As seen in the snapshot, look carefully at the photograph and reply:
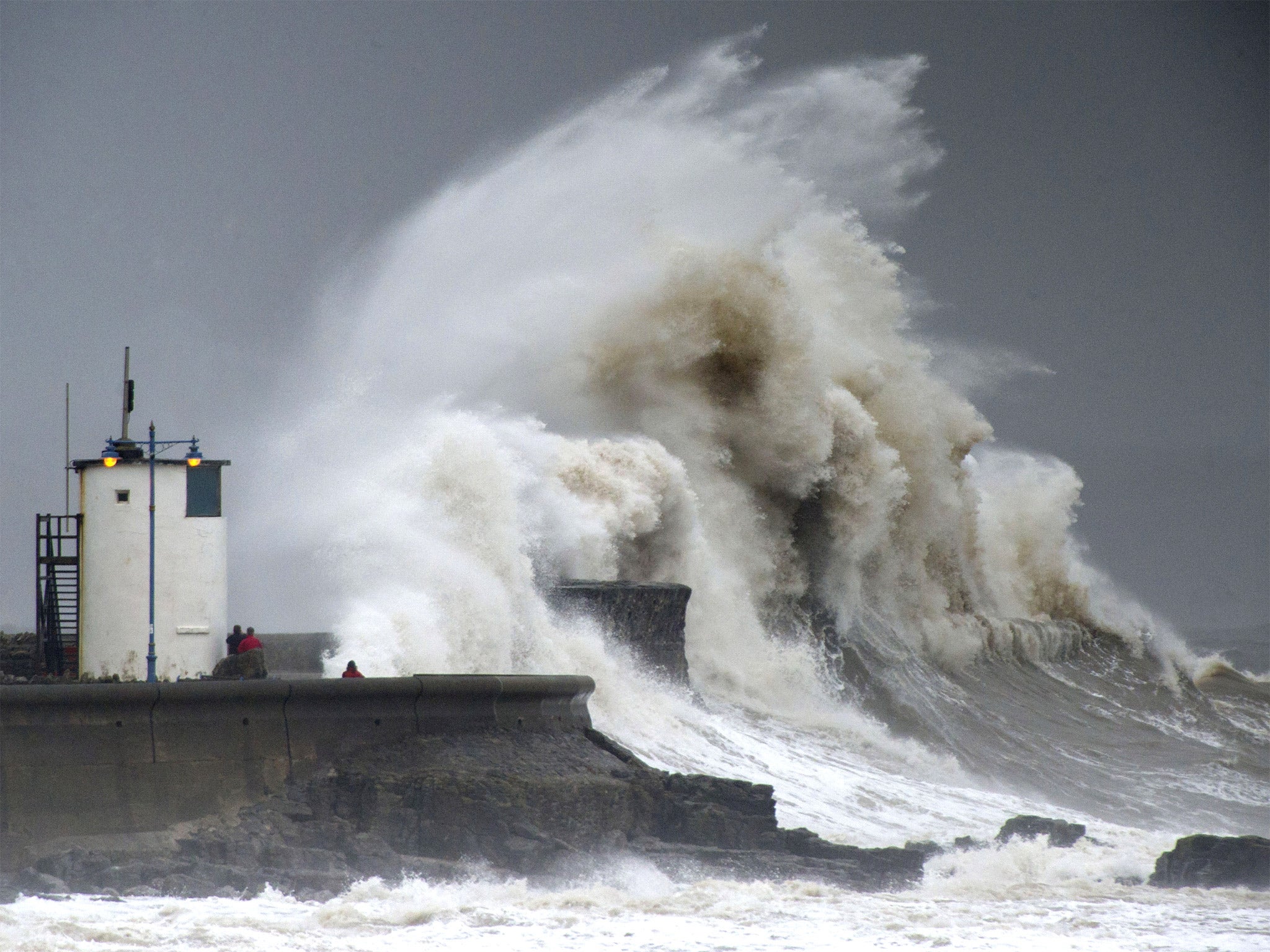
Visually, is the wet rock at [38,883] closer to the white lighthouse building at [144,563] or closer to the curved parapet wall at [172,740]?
the curved parapet wall at [172,740]

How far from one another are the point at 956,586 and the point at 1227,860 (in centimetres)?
1730

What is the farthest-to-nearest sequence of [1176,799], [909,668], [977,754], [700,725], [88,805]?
[909,668]
[977,754]
[1176,799]
[700,725]
[88,805]

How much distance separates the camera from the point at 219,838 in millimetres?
10633

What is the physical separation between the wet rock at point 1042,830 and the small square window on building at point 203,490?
20.9 ft

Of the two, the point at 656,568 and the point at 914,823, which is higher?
the point at 656,568

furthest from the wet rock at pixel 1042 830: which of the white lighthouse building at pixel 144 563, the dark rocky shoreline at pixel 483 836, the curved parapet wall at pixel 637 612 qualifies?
the white lighthouse building at pixel 144 563

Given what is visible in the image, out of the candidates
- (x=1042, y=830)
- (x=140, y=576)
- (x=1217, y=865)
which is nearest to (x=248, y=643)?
(x=140, y=576)

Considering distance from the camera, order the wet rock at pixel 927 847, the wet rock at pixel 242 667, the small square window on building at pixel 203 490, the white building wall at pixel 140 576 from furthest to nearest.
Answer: the wet rock at pixel 927 847
the small square window on building at pixel 203 490
the white building wall at pixel 140 576
the wet rock at pixel 242 667

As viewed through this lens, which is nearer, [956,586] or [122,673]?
[122,673]

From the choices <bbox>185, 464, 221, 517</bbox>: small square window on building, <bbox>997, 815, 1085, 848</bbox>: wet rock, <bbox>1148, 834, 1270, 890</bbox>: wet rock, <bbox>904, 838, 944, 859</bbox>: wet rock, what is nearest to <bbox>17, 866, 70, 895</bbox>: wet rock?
<bbox>185, 464, 221, 517</bbox>: small square window on building

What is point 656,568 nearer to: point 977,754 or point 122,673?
point 977,754

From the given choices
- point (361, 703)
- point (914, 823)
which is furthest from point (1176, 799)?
point (361, 703)

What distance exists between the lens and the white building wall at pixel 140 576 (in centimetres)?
1178

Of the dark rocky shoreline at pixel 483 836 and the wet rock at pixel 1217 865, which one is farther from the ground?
the dark rocky shoreline at pixel 483 836
